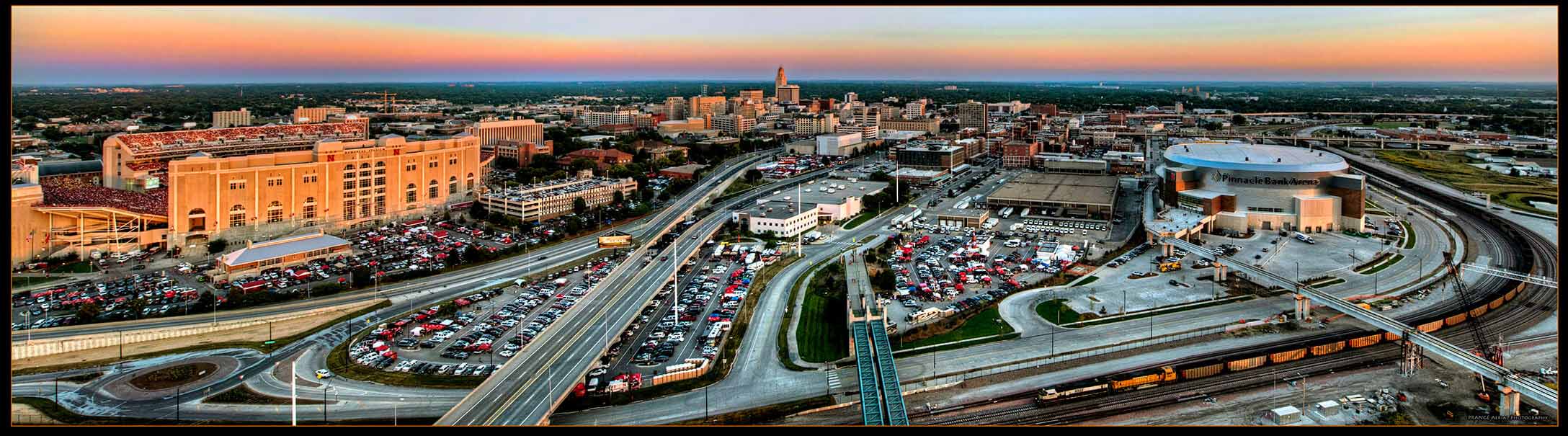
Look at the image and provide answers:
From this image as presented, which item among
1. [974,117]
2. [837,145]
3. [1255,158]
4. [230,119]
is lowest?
[1255,158]

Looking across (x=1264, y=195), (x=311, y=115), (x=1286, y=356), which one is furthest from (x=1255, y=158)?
(x=311, y=115)

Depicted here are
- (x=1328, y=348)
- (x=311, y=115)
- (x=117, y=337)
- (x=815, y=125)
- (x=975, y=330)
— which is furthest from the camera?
(x=815, y=125)

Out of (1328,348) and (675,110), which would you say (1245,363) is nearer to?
(1328,348)

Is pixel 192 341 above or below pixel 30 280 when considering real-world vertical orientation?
below

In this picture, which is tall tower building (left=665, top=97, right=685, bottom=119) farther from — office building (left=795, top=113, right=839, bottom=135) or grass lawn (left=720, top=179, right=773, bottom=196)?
grass lawn (left=720, top=179, right=773, bottom=196)

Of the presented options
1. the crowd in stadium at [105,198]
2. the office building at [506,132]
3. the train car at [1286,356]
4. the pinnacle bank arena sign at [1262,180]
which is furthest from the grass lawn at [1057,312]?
the office building at [506,132]

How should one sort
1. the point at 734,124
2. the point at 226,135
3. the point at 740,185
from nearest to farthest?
the point at 226,135 → the point at 740,185 → the point at 734,124

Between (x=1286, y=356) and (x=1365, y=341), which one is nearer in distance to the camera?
(x=1286, y=356)

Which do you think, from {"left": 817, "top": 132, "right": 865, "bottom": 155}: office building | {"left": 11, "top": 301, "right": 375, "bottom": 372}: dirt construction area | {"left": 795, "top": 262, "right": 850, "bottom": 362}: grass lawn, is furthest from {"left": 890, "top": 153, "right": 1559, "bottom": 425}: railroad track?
{"left": 817, "top": 132, "right": 865, "bottom": 155}: office building

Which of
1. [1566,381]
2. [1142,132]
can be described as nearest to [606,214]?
[1566,381]
